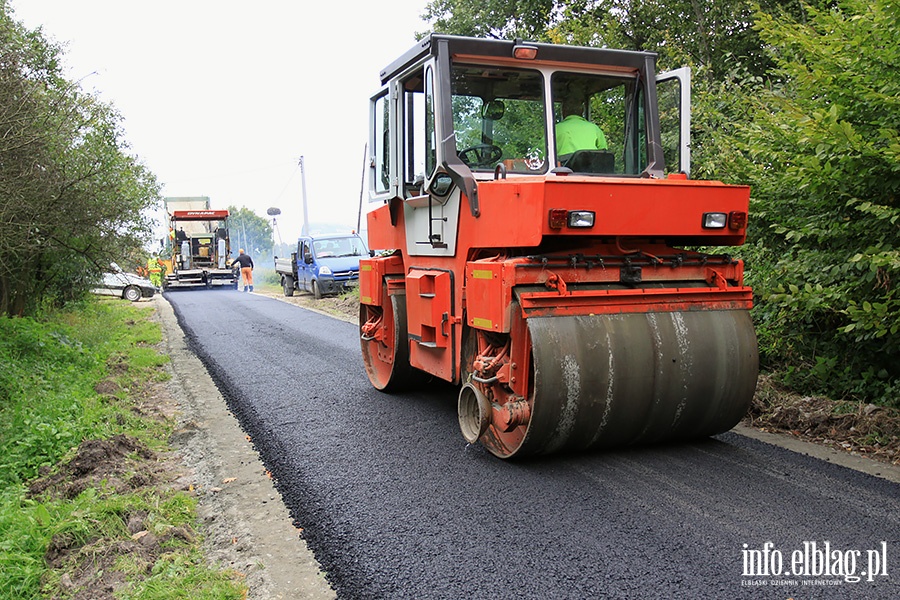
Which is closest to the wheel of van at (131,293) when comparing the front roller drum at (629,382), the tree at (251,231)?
the front roller drum at (629,382)

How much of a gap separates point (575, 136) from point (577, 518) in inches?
116

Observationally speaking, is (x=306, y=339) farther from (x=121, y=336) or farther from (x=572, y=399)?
(x=572, y=399)

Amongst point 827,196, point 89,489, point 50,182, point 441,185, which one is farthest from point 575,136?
point 50,182

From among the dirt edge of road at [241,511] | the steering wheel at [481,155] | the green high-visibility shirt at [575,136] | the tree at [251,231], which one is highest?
the tree at [251,231]

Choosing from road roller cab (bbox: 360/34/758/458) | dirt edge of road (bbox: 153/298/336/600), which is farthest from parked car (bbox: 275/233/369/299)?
road roller cab (bbox: 360/34/758/458)

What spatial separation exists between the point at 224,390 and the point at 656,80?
16.9 ft

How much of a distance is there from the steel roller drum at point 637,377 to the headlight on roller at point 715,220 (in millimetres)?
559

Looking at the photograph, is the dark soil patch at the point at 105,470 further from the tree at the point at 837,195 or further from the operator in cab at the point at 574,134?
the tree at the point at 837,195

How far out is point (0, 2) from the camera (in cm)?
831

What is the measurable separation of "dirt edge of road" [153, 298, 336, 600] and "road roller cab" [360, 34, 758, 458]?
1482 mm

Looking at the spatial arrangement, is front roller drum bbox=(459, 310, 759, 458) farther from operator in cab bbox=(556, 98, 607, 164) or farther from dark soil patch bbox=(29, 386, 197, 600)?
dark soil patch bbox=(29, 386, 197, 600)

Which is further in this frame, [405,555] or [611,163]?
[611,163]

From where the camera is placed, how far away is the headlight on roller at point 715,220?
4859mm

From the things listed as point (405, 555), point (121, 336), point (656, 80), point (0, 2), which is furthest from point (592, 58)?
point (121, 336)
